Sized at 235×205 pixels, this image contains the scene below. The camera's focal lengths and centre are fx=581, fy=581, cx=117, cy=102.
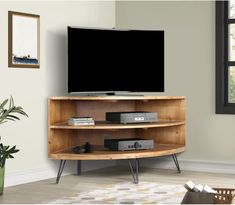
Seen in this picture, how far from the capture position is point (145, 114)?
209 inches

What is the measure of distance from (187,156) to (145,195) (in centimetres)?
154

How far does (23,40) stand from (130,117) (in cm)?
116

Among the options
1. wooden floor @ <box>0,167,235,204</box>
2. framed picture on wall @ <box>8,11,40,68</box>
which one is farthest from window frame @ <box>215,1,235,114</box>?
A: framed picture on wall @ <box>8,11,40,68</box>

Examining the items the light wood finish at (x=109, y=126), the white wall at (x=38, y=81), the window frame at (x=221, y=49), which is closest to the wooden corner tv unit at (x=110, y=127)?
the light wood finish at (x=109, y=126)

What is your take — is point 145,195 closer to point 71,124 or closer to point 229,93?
point 71,124

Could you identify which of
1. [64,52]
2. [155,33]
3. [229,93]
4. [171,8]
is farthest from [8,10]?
[229,93]

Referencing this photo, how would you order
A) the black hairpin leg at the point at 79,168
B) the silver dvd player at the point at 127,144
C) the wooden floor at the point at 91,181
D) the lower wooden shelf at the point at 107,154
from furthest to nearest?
1. the black hairpin leg at the point at 79,168
2. the silver dvd player at the point at 127,144
3. the lower wooden shelf at the point at 107,154
4. the wooden floor at the point at 91,181

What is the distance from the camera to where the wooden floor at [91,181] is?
173 inches

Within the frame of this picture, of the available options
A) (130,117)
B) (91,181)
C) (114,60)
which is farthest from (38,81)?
(91,181)

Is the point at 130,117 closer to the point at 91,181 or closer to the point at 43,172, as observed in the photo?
the point at 91,181

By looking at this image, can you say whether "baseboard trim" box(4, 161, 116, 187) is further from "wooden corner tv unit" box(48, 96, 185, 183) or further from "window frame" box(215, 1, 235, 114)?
"window frame" box(215, 1, 235, 114)

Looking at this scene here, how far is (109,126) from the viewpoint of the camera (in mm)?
5074

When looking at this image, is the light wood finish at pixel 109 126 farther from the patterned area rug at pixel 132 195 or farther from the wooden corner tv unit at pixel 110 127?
the patterned area rug at pixel 132 195

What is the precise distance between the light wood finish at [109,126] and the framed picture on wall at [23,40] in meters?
0.42
